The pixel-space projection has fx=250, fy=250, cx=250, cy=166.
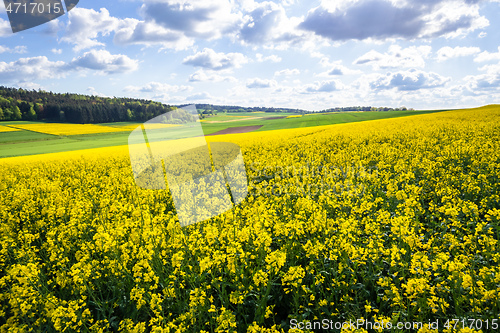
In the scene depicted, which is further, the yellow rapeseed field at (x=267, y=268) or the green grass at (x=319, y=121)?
the green grass at (x=319, y=121)

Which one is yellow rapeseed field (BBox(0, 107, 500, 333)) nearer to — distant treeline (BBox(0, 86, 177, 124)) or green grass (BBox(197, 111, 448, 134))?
green grass (BBox(197, 111, 448, 134))

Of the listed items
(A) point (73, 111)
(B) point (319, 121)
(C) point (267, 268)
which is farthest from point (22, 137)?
(C) point (267, 268)

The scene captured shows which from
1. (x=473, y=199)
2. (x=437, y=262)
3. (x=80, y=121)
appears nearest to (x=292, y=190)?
(x=437, y=262)

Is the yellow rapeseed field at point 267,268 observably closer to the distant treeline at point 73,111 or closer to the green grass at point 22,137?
the green grass at point 22,137

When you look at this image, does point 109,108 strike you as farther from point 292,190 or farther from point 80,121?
point 292,190

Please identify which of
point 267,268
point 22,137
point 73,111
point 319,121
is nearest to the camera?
point 267,268

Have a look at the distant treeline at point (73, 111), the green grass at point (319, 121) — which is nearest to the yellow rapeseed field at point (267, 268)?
the green grass at point (319, 121)

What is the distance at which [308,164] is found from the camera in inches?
425

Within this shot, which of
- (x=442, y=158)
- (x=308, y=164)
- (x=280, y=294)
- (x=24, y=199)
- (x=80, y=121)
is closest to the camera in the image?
(x=280, y=294)

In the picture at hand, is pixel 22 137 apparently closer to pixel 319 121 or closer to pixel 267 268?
pixel 319 121

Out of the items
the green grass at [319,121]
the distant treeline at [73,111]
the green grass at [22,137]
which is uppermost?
the distant treeline at [73,111]

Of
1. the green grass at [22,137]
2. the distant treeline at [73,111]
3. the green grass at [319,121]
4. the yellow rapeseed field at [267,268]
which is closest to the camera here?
the yellow rapeseed field at [267,268]

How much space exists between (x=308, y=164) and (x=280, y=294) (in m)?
7.48

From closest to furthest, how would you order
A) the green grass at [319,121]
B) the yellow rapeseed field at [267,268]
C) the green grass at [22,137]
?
1. the yellow rapeseed field at [267,268]
2. the green grass at [22,137]
3. the green grass at [319,121]
